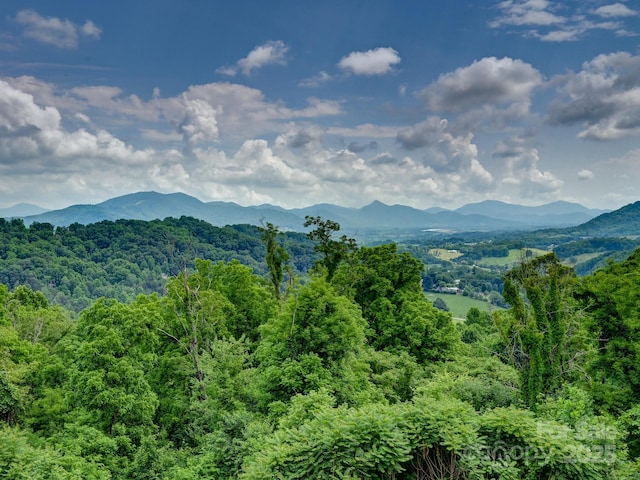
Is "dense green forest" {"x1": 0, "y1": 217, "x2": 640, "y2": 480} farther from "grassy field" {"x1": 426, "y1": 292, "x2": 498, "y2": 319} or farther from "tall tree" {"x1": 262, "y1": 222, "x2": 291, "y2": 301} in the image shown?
"grassy field" {"x1": 426, "y1": 292, "x2": 498, "y2": 319}

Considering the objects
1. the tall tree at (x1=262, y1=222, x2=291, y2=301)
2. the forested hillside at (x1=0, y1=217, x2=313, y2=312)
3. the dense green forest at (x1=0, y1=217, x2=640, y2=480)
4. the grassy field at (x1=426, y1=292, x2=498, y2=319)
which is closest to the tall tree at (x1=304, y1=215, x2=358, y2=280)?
the dense green forest at (x1=0, y1=217, x2=640, y2=480)

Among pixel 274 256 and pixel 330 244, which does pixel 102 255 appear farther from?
pixel 330 244

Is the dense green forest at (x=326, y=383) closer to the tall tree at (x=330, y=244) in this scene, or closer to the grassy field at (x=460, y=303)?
the tall tree at (x=330, y=244)

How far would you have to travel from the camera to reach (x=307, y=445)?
8.19 meters

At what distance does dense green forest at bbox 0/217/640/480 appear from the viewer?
27.0 ft

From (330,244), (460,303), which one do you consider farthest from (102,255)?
(330,244)

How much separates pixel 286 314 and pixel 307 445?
10082 millimetres

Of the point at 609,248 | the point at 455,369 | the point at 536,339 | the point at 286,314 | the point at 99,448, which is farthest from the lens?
the point at 609,248

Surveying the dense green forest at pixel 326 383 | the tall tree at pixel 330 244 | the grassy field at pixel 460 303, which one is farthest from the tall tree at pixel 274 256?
the grassy field at pixel 460 303

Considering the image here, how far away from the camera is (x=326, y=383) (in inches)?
649

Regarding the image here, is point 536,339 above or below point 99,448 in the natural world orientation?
above

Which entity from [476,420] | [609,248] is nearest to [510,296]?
[476,420]

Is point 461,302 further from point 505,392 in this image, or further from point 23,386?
point 23,386

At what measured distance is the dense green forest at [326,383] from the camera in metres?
8.24
